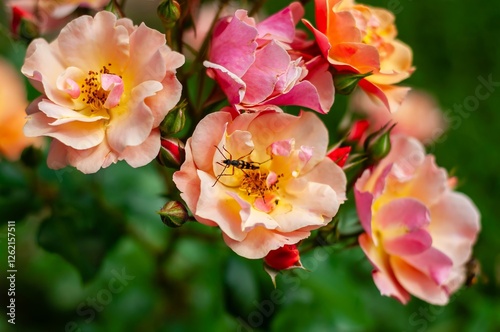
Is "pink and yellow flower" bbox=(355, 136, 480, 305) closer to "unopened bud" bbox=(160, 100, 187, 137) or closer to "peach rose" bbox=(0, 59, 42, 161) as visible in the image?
"unopened bud" bbox=(160, 100, 187, 137)

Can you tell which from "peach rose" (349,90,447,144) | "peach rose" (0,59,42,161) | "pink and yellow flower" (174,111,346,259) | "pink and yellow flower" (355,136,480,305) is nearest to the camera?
"pink and yellow flower" (174,111,346,259)

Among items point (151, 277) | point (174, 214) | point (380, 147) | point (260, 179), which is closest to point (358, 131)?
point (380, 147)

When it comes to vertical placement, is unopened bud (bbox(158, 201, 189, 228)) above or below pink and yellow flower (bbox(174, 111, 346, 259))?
below

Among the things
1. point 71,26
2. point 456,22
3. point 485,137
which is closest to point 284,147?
point 71,26

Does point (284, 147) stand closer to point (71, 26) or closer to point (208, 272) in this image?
point (71, 26)

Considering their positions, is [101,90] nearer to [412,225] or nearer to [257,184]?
[257,184]

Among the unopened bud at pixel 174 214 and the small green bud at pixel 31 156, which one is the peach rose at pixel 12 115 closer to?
the small green bud at pixel 31 156

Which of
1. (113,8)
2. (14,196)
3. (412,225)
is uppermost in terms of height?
(113,8)

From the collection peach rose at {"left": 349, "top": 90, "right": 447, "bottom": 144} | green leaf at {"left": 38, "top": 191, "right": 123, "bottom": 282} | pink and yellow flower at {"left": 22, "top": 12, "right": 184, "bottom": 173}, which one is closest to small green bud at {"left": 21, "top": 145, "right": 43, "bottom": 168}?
green leaf at {"left": 38, "top": 191, "right": 123, "bottom": 282}
